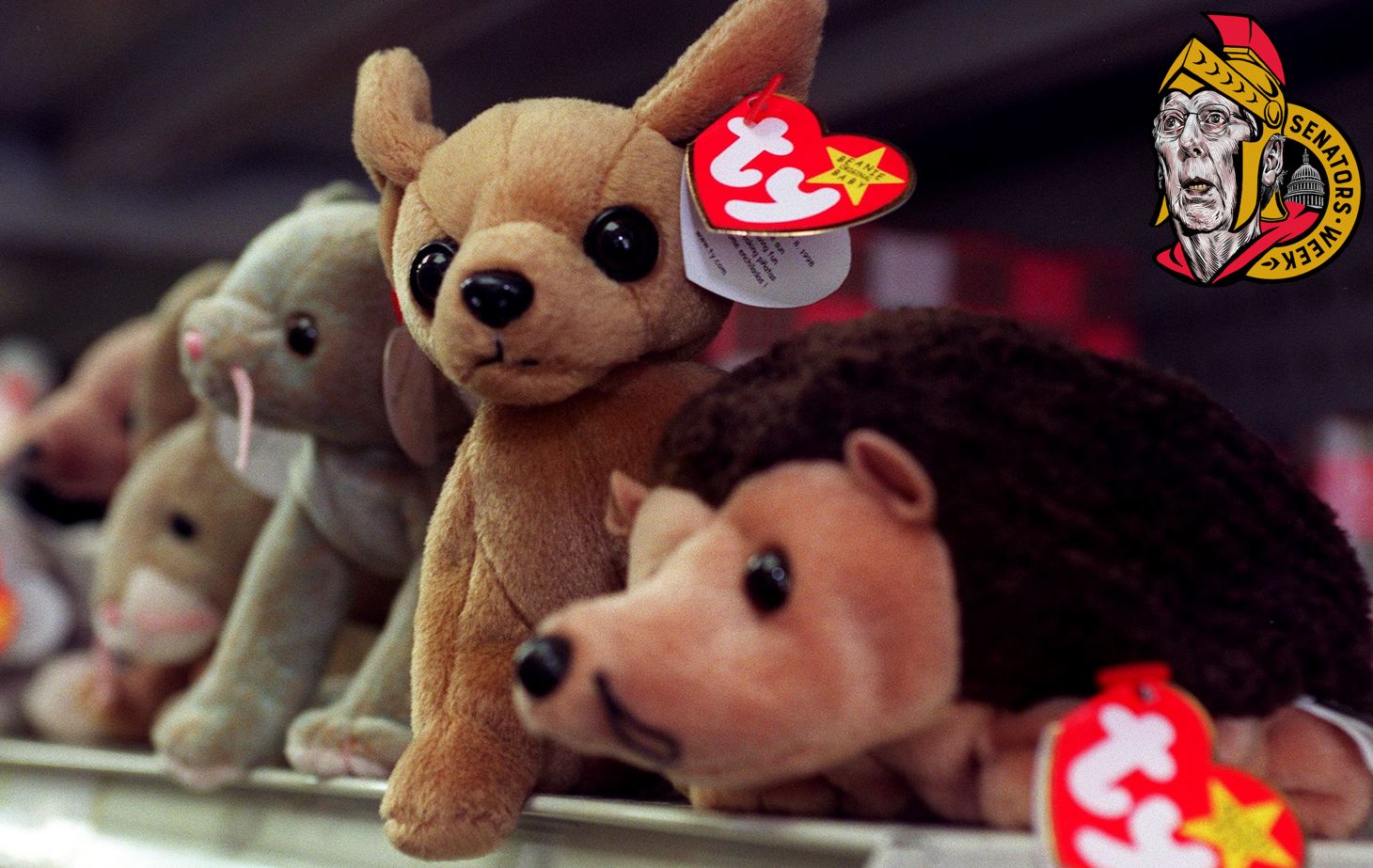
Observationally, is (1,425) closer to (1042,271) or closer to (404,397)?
(404,397)

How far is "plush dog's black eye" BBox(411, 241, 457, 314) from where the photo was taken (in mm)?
708

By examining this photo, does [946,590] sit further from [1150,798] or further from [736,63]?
[736,63]

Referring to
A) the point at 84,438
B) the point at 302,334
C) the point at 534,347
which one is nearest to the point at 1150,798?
the point at 534,347

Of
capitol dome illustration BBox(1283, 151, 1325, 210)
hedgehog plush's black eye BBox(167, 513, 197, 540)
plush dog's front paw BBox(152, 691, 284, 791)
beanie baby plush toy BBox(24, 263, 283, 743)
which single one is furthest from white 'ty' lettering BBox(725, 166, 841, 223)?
hedgehog plush's black eye BBox(167, 513, 197, 540)

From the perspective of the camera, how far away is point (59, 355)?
3.98 meters

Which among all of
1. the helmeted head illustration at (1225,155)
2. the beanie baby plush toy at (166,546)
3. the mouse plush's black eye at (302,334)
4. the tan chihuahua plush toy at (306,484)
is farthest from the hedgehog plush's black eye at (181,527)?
the helmeted head illustration at (1225,155)

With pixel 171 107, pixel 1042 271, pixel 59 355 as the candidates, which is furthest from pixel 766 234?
pixel 59 355

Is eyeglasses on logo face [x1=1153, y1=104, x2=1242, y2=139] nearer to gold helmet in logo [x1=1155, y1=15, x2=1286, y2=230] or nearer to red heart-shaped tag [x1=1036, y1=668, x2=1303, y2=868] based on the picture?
gold helmet in logo [x1=1155, y1=15, x2=1286, y2=230]

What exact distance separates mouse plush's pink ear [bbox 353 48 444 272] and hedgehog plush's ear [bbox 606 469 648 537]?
238 millimetres

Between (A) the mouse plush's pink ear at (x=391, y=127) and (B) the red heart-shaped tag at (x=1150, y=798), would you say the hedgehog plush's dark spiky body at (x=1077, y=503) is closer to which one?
(B) the red heart-shaped tag at (x=1150, y=798)

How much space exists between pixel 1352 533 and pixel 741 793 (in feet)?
1.02

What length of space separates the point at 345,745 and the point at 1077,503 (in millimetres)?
523

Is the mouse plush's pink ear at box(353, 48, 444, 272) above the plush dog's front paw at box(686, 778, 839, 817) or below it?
above

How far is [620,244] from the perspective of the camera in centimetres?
68
